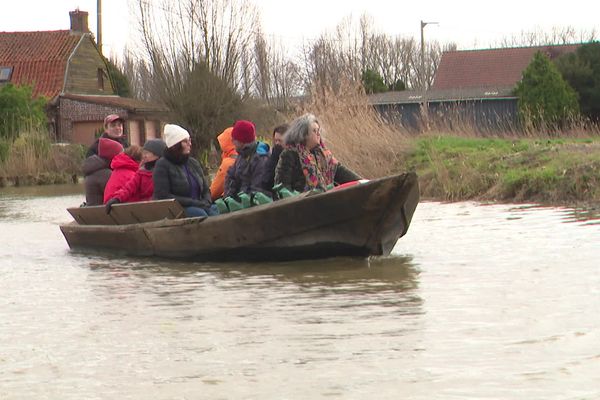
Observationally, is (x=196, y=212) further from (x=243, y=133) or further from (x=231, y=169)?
(x=243, y=133)

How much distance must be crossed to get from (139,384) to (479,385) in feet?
5.83

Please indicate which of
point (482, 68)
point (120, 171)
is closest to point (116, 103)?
point (482, 68)

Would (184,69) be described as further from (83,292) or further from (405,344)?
(405,344)

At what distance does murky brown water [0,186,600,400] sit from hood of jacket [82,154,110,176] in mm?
1092

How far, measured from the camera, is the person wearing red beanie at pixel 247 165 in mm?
12781

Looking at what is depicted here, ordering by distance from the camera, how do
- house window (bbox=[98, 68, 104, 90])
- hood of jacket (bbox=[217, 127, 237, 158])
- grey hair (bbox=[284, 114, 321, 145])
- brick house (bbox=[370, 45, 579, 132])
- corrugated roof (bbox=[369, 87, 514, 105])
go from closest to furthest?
1. grey hair (bbox=[284, 114, 321, 145])
2. hood of jacket (bbox=[217, 127, 237, 158])
3. corrugated roof (bbox=[369, 87, 514, 105])
4. brick house (bbox=[370, 45, 579, 132])
5. house window (bbox=[98, 68, 104, 90])

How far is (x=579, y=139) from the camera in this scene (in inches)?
960

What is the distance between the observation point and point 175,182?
508 inches

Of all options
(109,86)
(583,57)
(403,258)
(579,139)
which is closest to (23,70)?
(109,86)

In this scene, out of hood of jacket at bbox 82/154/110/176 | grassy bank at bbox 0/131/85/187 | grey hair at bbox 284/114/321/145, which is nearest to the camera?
grey hair at bbox 284/114/321/145

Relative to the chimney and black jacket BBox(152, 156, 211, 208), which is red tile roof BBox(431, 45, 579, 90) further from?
black jacket BBox(152, 156, 211, 208)

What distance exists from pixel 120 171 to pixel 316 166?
8.38ft

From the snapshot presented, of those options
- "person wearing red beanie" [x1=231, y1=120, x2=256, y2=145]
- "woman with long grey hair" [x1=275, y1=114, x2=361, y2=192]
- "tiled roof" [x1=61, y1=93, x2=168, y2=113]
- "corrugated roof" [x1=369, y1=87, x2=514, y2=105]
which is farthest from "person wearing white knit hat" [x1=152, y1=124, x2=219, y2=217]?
"tiled roof" [x1=61, y1=93, x2=168, y2=113]

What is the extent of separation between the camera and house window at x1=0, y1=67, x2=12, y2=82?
2172 inches
